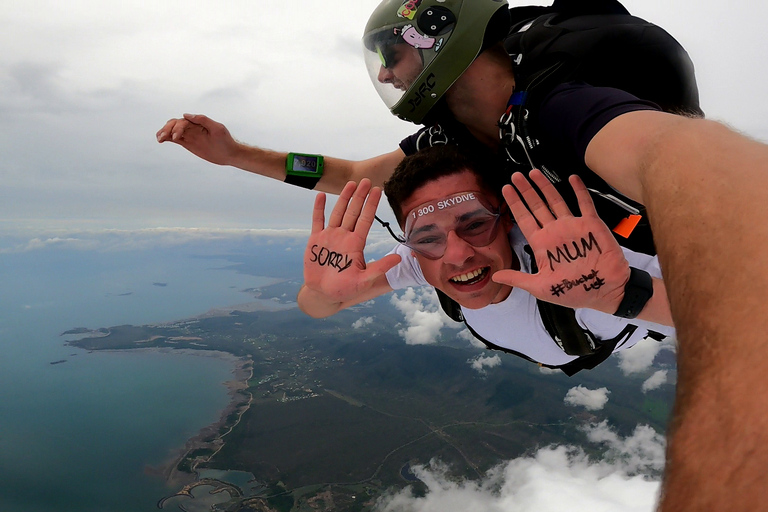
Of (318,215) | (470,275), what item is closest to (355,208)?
(318,215)

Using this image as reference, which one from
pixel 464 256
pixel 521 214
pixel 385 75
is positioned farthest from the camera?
pixel 385 75

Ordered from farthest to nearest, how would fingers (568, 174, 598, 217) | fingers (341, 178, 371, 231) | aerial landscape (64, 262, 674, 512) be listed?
aerial landscape (64, 262, 674, 512)
fingers (341, 178, 371, 231)
fingers (568, 174, 598, 217)

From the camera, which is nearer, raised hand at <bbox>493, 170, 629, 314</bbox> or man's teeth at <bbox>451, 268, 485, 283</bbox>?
raised hand at <bbox>493, 170, 629, 314</bbox>

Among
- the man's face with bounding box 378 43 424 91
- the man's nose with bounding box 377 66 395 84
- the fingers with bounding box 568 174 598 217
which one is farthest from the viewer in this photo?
the man's nose with bounding box 377 66 395 84

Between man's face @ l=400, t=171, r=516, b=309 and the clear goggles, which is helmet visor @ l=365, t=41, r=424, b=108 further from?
the clear goggles

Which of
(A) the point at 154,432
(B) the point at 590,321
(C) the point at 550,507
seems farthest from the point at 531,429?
(B) the point at 590,321

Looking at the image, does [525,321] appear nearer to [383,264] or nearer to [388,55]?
[383,264]

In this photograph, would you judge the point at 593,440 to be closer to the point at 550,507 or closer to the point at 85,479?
the point at 550,507

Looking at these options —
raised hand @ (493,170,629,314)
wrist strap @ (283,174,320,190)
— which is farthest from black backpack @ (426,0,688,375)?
wrist strap @ (283,174,320,190)
